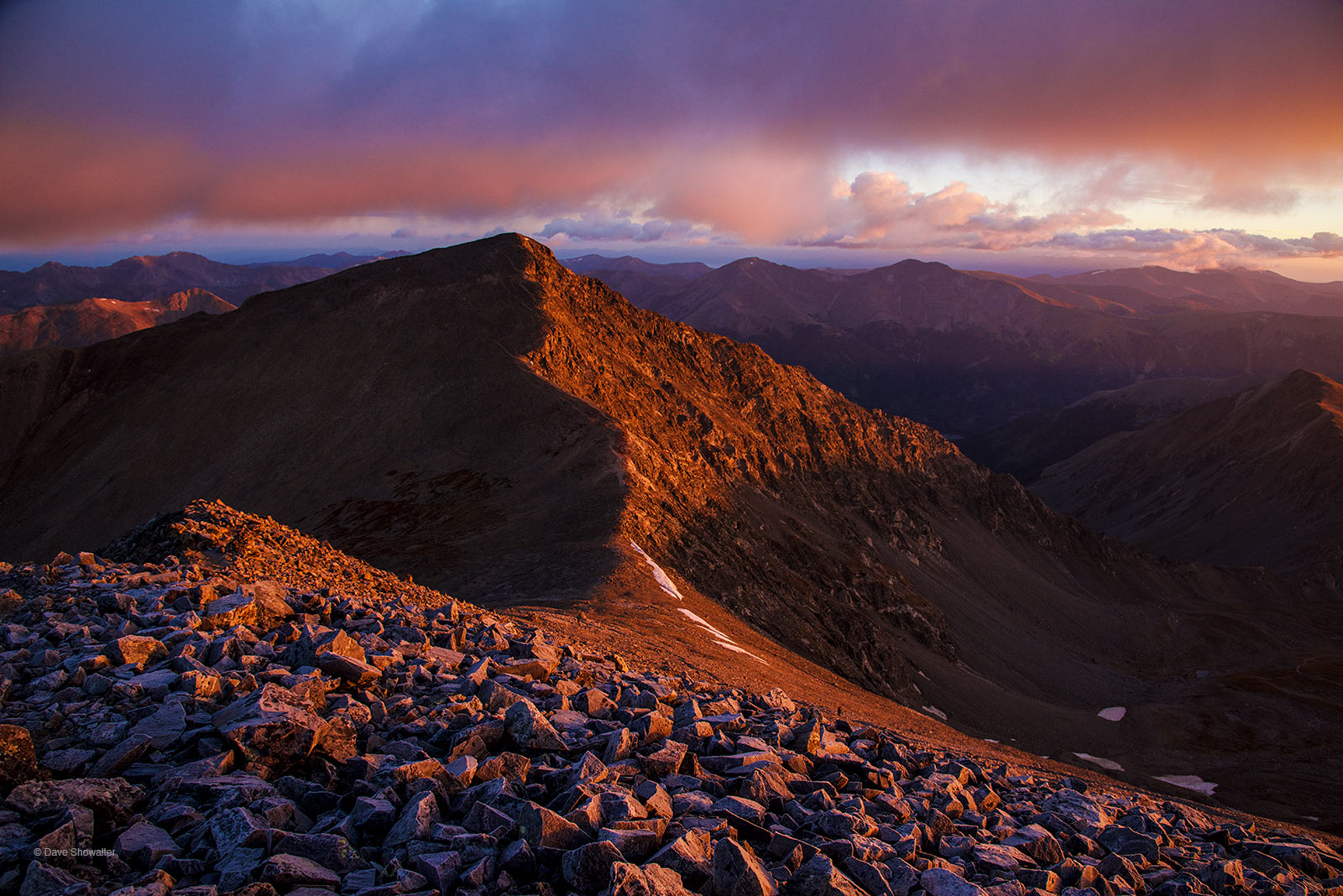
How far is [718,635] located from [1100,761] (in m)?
40.1

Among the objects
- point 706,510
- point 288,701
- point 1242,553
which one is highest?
point 288,701

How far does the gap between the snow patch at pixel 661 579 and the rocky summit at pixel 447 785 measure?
2140cm

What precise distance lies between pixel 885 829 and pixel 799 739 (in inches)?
104

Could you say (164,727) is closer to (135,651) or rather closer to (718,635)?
(135,651)

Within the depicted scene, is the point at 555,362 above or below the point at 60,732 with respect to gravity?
above

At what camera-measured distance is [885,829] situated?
8727 millimetres

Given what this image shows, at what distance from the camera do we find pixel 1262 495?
552 feet

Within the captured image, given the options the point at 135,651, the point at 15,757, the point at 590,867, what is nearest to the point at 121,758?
the point at 15,757

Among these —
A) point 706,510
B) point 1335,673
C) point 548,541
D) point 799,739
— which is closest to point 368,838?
point 799,739

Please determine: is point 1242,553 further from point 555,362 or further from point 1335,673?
point 555,362

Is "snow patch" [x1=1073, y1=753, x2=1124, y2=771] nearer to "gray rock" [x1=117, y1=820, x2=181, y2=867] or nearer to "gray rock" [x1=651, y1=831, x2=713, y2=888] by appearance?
"gray rock" [x1=651, y1=831, x2=713, y2=888]

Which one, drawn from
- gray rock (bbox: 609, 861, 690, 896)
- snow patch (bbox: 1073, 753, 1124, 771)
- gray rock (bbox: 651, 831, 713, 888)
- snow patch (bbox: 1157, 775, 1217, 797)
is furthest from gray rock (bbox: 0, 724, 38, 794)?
snow patch (bbox: 1157, 775, 1217, 797)

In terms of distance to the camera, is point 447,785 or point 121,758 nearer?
point 121,758

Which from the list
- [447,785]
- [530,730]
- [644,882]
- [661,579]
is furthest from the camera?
[661,579]
